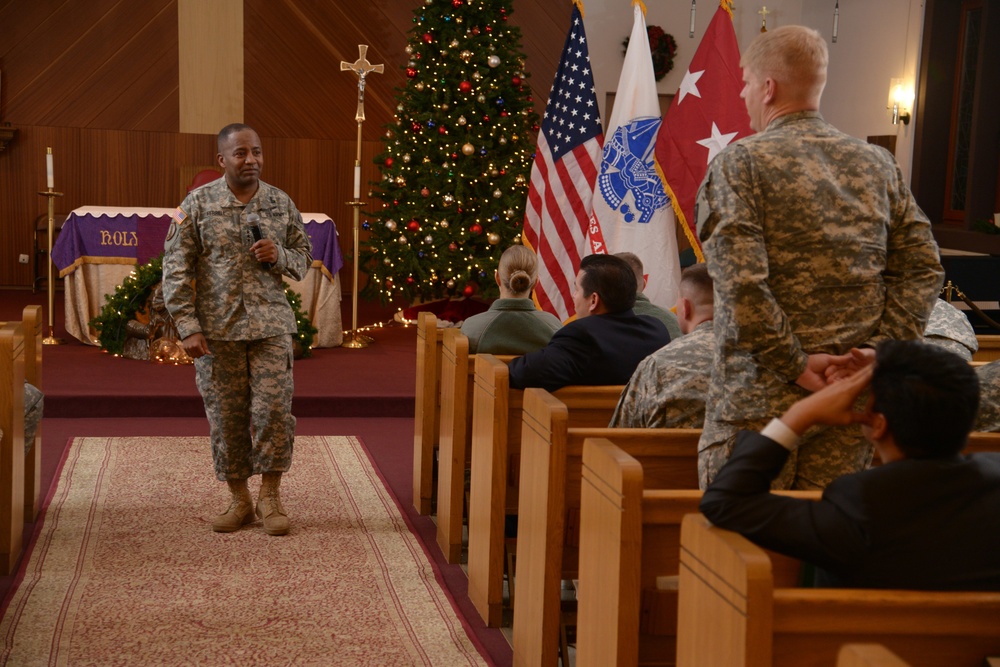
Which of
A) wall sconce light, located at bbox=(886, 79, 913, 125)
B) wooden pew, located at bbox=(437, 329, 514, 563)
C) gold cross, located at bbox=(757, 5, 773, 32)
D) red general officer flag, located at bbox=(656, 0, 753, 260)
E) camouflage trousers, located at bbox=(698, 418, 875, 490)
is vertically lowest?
wooden pew, located at bbox=(437, 329, 514, 563)

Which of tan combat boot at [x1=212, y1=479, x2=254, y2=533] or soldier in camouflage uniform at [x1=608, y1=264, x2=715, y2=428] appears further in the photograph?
tan combat boot at [x1=212, y1=479, x2=254, y2=533]

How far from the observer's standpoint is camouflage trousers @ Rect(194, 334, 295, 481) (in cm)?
408

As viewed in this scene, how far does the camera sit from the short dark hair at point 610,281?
3.41 metres

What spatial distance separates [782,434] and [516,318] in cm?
233

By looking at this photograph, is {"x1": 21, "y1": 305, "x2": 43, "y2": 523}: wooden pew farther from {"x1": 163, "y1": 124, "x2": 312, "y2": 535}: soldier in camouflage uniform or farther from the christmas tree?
the christmas tree

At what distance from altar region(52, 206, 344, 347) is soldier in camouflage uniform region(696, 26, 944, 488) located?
5825 millimetres

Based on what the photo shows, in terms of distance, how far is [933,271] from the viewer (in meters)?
2.37

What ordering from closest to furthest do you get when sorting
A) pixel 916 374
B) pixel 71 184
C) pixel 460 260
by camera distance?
pixel 916 374 → pixel 460 260 → pixel 71 184

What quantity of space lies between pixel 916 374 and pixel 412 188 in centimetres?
744

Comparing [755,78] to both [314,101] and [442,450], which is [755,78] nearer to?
[442,450]

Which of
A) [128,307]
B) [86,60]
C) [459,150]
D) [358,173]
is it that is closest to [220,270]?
[128,307]

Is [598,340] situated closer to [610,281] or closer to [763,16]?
[610,281]

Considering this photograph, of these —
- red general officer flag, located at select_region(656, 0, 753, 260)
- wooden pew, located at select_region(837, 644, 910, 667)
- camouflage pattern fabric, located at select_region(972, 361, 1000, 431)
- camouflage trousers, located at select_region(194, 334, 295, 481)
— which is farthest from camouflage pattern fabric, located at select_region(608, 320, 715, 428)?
red general officer flag, located at select_region(656, 0, 753, 260)

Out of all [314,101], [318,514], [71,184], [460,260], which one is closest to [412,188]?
[460,260]
